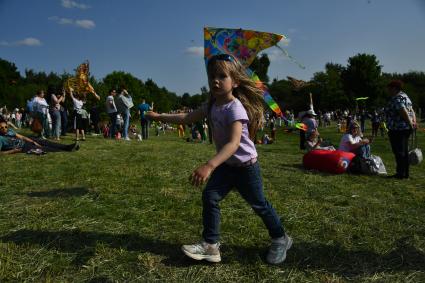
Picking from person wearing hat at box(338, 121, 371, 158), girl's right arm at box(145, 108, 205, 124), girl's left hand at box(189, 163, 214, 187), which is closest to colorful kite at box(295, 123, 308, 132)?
person wearing hat at box(338, 121, 371, 158)

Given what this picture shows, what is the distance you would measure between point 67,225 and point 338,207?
367cm

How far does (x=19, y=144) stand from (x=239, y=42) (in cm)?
653

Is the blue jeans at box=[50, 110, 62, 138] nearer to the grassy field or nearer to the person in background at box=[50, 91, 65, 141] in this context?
the person in background at box=[50, 91, 65, 141]

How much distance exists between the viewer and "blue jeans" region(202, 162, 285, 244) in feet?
12.0

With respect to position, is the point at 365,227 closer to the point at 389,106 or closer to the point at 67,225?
the point at 67,225

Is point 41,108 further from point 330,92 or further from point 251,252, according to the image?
point 330,92

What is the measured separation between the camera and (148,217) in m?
4.94

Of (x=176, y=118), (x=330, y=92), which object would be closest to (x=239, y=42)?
(x=176, y=118)

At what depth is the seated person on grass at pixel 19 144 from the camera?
10.3 m

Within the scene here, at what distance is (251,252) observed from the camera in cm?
396

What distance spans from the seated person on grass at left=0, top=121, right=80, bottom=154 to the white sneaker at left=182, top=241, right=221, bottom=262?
7.89 m

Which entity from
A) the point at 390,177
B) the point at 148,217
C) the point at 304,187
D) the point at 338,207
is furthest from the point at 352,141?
the point at 148,217

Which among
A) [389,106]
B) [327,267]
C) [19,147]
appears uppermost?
[389,106]

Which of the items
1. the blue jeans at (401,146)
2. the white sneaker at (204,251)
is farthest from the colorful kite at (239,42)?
the white sneaker at (204,251)
